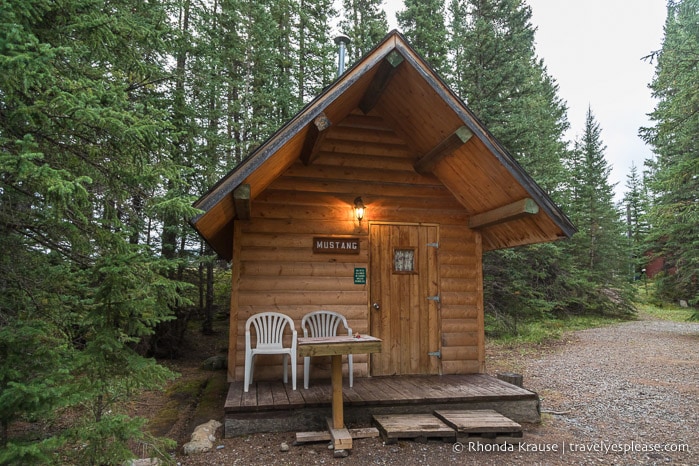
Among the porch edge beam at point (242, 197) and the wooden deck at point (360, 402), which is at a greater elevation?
the porch edge beam at point (242, 197)

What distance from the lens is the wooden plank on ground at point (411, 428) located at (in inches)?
140

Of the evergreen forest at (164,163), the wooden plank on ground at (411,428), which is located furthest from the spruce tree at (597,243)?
the wooden plank on ground at (411,428)

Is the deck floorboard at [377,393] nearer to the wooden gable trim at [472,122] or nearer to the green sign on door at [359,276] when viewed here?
the green sign on door at [359,276]

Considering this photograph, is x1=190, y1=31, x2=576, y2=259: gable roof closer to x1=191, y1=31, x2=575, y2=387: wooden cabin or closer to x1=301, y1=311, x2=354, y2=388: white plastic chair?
x1=191, y1=31, x2=575, y2=387: wooden cabin

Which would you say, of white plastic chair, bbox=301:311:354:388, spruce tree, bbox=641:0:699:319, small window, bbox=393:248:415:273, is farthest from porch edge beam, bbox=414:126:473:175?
spruce tree, bbox=641:0:699:319

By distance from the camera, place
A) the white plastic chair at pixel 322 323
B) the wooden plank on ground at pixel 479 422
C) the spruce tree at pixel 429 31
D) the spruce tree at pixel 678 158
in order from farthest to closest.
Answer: the spruce tree at pixel 429 31 < the spruce tree at pixel 678 158 < the white plastic chair at pixel 322 323 < the wooden plank on ground at pixel 479 422

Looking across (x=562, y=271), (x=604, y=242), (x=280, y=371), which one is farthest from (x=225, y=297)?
(x=604, y=242)

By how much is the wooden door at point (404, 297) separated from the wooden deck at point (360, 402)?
1.65 ft

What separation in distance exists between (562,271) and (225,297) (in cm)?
1037

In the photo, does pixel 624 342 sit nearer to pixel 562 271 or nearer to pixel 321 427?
pixel 562 271

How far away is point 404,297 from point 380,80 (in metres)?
2.86

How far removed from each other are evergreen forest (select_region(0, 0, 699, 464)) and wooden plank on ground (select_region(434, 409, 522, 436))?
2575mm

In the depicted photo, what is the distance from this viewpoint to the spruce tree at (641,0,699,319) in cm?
745

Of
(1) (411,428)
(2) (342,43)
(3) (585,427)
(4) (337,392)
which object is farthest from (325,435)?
(2) (342,43)
